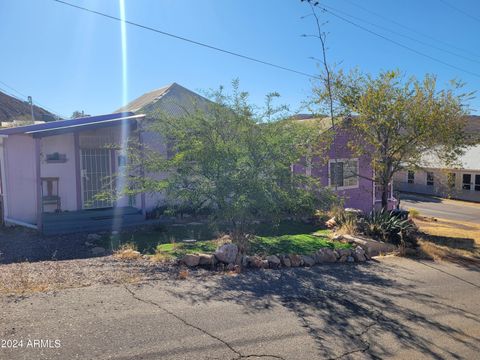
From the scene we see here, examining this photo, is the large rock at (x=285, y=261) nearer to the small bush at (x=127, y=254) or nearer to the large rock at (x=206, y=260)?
the large rock at (x=206, y=260)

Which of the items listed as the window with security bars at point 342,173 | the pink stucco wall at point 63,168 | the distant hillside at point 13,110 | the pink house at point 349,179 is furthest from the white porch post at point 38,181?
the distant hillside at point 13,110

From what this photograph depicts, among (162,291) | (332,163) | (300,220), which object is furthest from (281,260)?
(332,163)

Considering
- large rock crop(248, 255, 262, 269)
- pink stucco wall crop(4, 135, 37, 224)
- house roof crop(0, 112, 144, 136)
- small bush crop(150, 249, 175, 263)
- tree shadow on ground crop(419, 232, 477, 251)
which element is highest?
house roof crop(0, 112, 144, 136)

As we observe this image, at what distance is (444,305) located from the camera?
571cm

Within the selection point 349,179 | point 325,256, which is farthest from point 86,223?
point 349,179

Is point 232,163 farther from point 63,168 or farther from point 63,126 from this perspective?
point 63,168

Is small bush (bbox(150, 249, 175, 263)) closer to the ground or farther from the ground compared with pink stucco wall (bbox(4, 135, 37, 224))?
closer to the ground

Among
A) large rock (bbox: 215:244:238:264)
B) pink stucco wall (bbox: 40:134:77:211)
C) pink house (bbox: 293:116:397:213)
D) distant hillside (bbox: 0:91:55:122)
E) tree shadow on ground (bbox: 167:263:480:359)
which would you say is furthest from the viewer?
distant hillside (bbox: 0:91:55:122)

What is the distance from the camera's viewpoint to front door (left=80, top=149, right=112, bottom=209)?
11.7 m

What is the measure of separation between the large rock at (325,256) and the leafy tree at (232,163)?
1.05m

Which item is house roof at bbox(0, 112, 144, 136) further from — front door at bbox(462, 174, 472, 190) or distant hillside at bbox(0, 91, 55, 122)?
distant hillside at bbox(0, 91, 55, 122)

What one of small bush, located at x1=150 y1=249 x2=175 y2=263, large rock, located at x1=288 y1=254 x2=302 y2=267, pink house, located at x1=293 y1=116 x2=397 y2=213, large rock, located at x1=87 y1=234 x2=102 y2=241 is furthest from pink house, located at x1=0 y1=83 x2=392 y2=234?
pink house, located at x1=293 y1=116 x2=397 y2=213

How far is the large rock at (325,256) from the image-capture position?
798 cm

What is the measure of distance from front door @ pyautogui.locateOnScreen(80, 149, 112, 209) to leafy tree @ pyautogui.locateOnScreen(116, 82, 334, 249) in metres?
3.84
